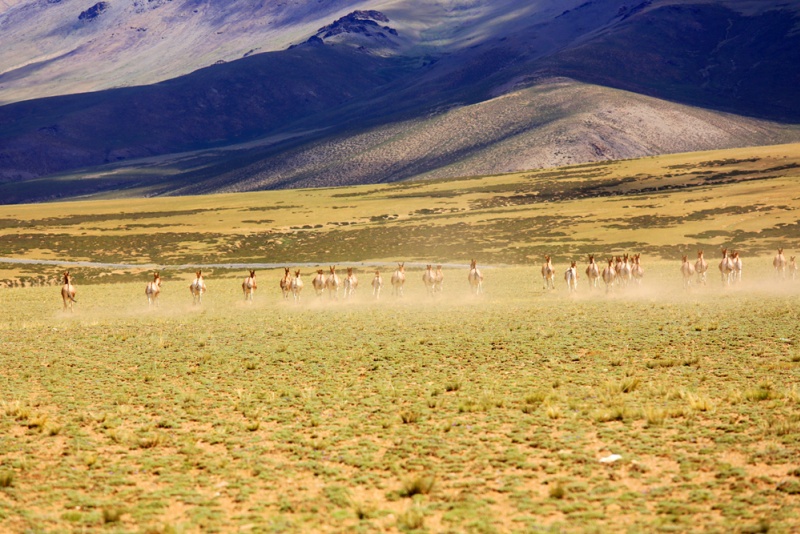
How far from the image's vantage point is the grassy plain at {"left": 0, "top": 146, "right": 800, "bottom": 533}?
37.3ft

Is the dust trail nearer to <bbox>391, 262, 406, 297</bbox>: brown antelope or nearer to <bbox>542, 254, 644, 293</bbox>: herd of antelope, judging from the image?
<bbox>391, 262, 406, 297</bbox>: brown antelope

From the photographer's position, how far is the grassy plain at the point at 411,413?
11.4 meters

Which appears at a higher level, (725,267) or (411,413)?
(725,267)

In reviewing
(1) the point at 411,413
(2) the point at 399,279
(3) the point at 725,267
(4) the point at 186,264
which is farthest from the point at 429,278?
(4) the point at 186,264

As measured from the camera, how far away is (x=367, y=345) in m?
24.2

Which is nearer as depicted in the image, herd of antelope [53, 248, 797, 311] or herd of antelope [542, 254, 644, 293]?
herd of antelope [542, 254, 644, 293]

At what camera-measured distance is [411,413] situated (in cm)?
1580

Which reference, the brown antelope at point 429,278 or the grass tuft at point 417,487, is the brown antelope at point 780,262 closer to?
the brown antelope at point 429,278

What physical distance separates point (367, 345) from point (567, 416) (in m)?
9.73

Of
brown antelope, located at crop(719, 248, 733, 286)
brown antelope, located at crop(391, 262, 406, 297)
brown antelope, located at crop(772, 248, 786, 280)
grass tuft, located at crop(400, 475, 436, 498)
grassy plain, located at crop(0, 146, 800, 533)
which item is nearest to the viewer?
grassy plain, located at crop(0, 146, 800, 533)

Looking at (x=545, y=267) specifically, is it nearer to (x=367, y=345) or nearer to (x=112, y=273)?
(x=367, y=345)

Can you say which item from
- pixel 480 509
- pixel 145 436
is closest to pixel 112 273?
pixel 145 436

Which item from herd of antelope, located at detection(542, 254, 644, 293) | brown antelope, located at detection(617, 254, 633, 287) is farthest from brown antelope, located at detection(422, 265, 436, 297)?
brown antelope, located at detection(617, 254, 633, 287)

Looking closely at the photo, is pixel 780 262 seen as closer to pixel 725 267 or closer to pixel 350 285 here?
pixel 725 267
